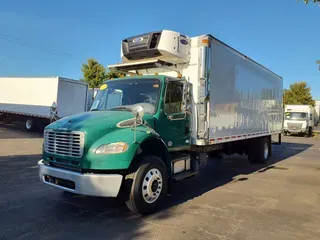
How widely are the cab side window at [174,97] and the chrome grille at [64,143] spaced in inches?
75.4

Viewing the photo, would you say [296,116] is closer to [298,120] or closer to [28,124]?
[298,120]

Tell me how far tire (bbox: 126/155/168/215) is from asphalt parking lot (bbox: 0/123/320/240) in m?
0.20

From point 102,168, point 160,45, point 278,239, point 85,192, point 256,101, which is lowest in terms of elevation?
point 278,239

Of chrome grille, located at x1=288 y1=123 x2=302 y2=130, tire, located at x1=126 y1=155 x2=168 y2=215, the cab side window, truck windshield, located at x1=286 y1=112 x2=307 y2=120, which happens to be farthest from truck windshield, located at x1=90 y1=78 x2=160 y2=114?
truck windshield, located at x1=286 y1=112 x2=307 y2=120

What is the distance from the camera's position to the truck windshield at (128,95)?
19.2 feet

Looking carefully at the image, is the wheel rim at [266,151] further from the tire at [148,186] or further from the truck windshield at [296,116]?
the truck windshield at [296,116]

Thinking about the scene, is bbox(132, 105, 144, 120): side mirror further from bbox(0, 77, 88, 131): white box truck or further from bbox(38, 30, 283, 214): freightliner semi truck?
bbox(0, 77, 88, 131): white box truck

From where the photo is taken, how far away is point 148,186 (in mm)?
5102

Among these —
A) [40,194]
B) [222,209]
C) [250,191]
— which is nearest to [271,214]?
[222,209]

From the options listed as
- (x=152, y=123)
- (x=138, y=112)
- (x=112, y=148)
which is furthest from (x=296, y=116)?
(x=112, y=148)

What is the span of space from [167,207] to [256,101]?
20.3 feet

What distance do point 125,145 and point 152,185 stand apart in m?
0.97

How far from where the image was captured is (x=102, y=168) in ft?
15.2

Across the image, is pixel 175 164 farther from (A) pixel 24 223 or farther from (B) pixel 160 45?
(A) pixel 24 223
